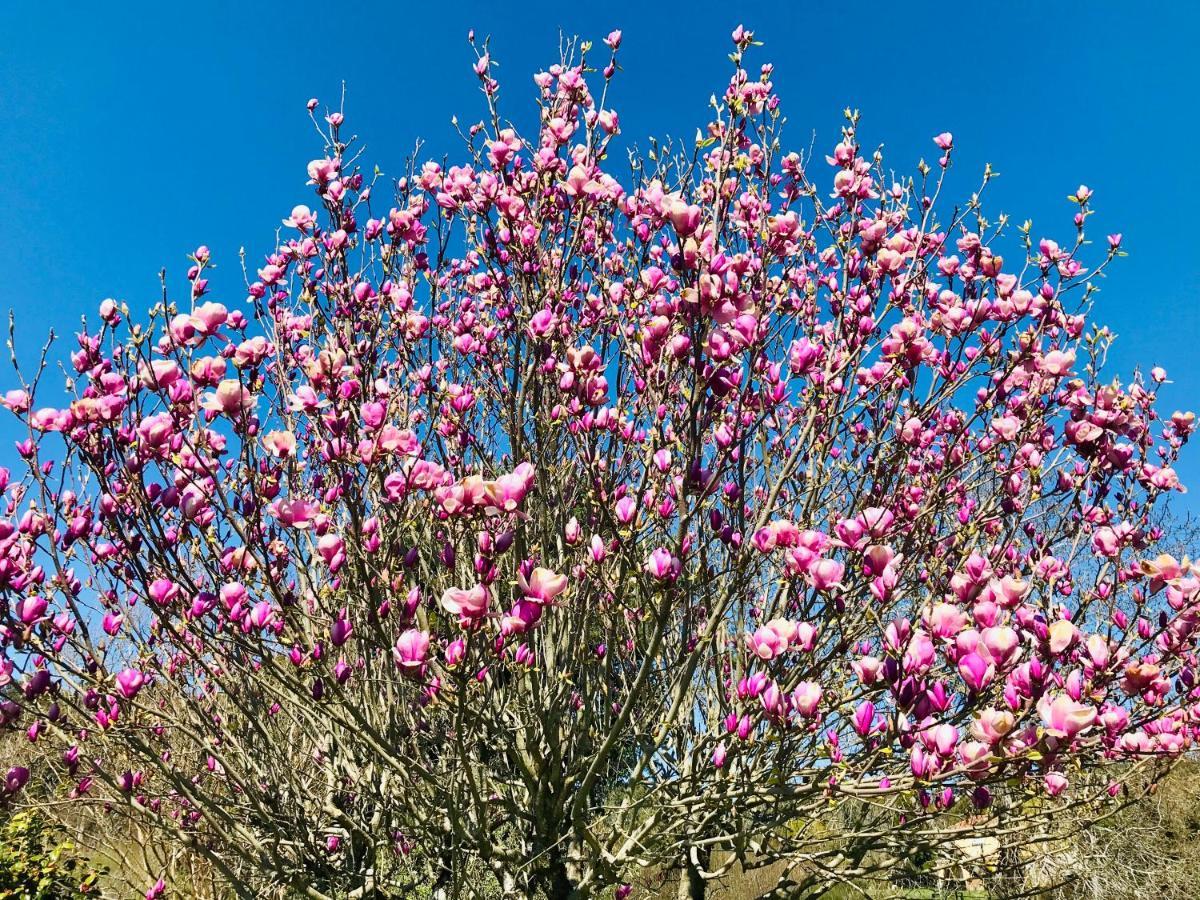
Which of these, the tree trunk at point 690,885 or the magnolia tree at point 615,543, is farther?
the tree trunk at point 690,885

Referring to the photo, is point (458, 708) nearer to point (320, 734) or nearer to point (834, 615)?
point (834, 615)

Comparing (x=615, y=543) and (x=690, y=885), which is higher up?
(x=615, y=543)

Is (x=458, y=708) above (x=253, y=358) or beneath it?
beneath

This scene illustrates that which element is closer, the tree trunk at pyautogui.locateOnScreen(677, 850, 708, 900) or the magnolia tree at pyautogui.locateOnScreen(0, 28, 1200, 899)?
the magnolia tree at pyautogui.locateOnScreen(0, 28, 1200, 899)

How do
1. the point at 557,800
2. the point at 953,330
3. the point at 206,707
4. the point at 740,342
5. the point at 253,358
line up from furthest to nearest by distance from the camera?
the point at 206,707, the point at 557,800, the point at 953,330, the point at 253,358, the point at 740,342

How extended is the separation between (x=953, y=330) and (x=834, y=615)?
1324 mm

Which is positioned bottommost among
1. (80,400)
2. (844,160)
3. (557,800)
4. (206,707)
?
(557,800)

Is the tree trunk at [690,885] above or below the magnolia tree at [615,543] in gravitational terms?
below

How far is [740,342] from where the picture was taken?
2113mm

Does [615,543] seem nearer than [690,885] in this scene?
Yes

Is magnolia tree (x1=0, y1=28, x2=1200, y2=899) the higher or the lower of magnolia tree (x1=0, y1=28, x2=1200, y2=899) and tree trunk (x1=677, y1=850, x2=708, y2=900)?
the higher

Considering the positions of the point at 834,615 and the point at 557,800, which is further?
the point at 557,800

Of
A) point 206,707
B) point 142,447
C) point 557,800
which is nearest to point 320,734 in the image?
point 206,707

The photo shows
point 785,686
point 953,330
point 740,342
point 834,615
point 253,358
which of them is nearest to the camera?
point 740,342
